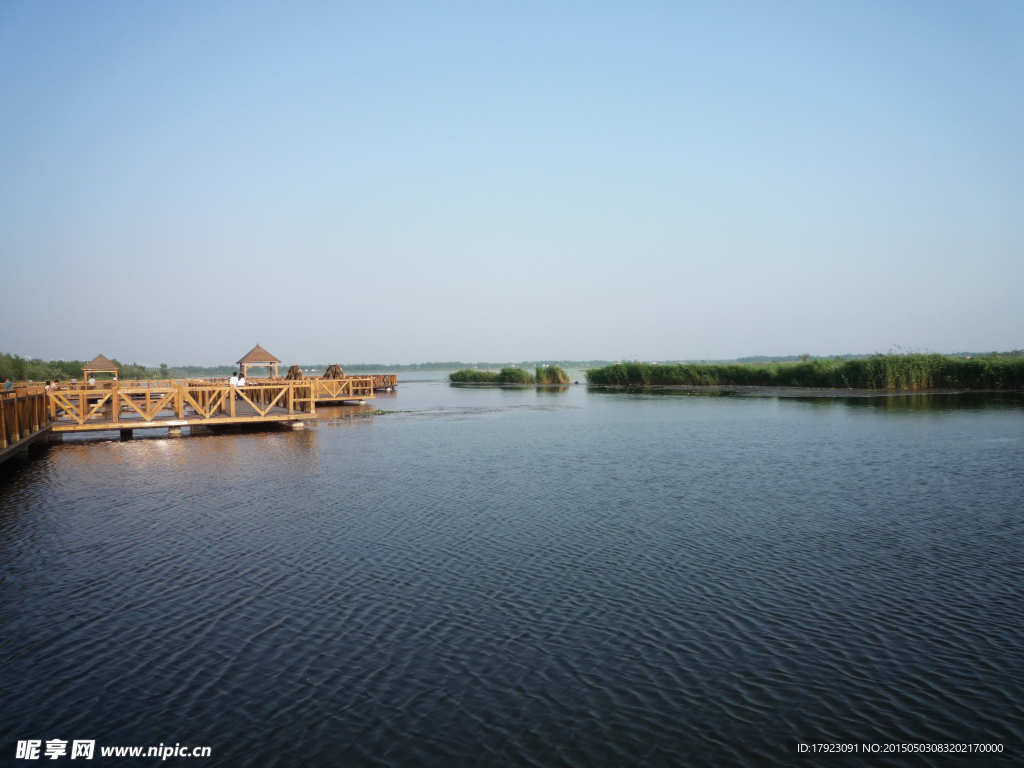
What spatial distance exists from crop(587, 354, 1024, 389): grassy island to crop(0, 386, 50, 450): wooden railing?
53.6 metres

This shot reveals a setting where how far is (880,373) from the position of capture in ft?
177

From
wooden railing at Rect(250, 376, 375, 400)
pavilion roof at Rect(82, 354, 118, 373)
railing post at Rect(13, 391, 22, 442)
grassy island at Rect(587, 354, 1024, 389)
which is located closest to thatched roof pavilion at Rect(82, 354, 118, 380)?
pavilion roof at Rect(82, 354, 118, 373)

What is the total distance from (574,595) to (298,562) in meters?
4.70

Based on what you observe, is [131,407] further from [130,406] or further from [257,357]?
[257,357]

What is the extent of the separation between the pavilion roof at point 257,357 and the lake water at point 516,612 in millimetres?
24455

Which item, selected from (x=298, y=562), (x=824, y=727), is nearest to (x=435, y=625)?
(x=298, y=562)

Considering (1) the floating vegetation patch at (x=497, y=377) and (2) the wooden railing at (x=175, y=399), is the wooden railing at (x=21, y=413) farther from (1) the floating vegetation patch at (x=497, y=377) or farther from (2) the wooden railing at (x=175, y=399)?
(1) the floating vegetation patch at (x=497, y=377)

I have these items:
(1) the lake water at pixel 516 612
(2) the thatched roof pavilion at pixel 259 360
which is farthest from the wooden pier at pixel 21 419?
(2) the thatched roof pavilion at pixel 259 360

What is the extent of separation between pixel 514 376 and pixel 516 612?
8370cm

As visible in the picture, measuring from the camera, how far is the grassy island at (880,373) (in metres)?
50.3

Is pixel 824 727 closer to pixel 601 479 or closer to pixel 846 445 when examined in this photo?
pixel 601 479

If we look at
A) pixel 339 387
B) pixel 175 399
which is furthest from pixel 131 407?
pixel 339 387

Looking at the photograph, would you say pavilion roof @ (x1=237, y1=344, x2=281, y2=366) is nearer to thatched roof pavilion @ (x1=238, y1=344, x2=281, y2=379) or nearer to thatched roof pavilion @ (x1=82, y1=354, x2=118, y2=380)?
thatched roof pavilion @ (x1=238, y1=344, x2=281, y2=379)

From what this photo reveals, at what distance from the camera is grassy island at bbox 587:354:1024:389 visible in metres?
50.3
